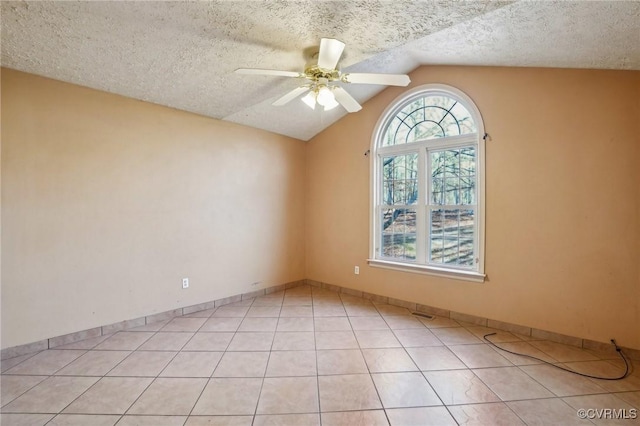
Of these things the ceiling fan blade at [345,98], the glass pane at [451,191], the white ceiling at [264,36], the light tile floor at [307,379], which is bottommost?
the light tile floor at [307,379]

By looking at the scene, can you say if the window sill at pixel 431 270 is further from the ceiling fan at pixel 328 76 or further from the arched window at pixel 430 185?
the ceiling fan at pixel 328 76

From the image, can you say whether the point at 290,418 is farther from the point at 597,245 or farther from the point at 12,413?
the point at 597,245

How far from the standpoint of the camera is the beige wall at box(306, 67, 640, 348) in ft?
7.78

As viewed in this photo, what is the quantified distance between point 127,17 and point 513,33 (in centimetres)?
279

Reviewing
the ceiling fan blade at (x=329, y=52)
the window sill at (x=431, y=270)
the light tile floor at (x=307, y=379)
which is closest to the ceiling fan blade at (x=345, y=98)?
the ceiling fan blade at (x=329, y=52)

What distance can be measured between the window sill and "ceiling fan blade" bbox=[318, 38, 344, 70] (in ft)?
8.26

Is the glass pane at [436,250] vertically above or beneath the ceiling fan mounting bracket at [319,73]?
beneath

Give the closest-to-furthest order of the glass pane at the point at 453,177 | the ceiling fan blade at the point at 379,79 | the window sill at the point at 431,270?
the ceiling fan blade at the point at 379,79 → the window sill at the point at 431,270 → the glass pane at the point at 453,177

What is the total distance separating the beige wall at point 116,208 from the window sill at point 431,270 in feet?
5.54

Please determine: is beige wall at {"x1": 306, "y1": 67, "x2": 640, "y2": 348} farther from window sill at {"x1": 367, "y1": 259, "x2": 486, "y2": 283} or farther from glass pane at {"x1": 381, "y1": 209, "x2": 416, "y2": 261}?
glass pane at {"x1": 381, "y1": 209, "x2": 416, "y2": 261}

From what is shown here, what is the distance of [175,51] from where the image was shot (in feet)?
7.34

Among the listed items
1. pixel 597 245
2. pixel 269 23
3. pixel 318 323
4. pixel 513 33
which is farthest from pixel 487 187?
pixel 269 23

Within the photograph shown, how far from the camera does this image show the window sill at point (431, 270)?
3076mm

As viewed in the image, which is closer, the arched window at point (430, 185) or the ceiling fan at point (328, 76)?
the ceiling fan at point (328, 76)
